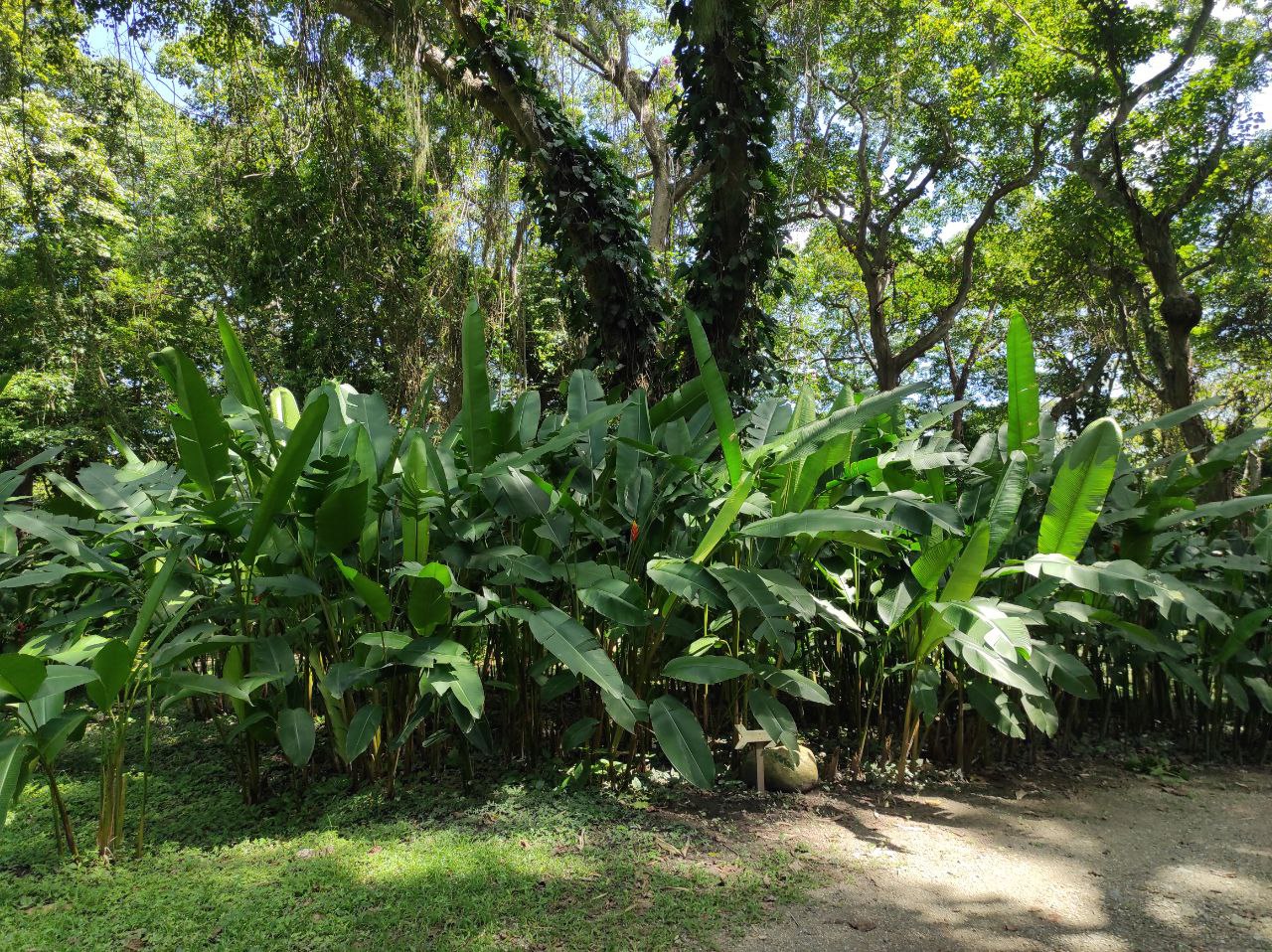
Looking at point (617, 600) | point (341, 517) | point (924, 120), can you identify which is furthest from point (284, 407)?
point (924, 120)

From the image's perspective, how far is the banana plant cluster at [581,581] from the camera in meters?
1.94

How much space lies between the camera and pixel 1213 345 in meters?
12.4

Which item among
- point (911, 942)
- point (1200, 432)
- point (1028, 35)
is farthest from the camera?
point (1028, 35)

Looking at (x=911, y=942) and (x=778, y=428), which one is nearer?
(x=911, y=942)

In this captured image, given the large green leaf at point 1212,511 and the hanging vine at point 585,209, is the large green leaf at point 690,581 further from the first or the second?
the hanging vine at point 585,209

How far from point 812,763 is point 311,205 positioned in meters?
7.75

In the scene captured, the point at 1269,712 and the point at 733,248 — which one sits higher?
the point at 733,248

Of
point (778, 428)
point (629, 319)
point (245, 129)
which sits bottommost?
point (778, 428)

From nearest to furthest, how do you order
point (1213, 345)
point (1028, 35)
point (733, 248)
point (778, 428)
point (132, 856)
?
point (132, 856)
point (778, 428)
point (733, 248)
point (1028, 35)
point (1213, 345)

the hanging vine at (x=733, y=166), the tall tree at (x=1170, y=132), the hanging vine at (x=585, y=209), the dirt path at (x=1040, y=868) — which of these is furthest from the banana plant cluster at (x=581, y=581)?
the tall tree at (x=1170, y=132)

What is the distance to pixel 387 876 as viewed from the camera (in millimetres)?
1770

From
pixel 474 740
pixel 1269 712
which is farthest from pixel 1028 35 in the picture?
pixel 474 740

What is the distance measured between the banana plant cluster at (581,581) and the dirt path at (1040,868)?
28 cm

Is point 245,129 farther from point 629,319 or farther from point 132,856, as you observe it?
point 132,856
